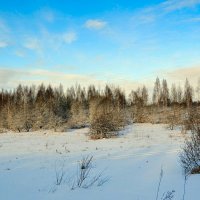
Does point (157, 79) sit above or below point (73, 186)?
above

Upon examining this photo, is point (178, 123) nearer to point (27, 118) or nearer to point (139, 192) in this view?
point (27, 118)

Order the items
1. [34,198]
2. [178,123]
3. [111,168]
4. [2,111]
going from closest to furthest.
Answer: [34,198]
[111,168]
[178,123]
[2,111]

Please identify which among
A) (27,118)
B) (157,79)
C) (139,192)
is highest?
(157,79)

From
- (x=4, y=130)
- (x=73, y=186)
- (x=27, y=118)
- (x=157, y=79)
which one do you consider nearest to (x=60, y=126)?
(x=27, y=118)

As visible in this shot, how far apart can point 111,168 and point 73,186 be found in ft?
12.3

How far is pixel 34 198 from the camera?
328 inches

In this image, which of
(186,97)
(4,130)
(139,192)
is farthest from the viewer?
(186,97)

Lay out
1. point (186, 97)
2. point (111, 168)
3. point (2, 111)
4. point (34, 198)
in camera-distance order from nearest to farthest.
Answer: point (34, 198) < point (111, 168) < point (2, 111) < point (186, 97)

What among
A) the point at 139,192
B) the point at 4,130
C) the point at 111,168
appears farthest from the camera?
the point at 4,130

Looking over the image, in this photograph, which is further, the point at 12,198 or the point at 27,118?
the point at 27,118

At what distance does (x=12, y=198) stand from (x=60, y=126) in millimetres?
29195

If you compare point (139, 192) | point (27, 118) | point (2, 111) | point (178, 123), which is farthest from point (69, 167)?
point (2, 111)

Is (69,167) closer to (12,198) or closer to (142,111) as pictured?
(12,198)

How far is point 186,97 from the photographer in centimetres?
6919
